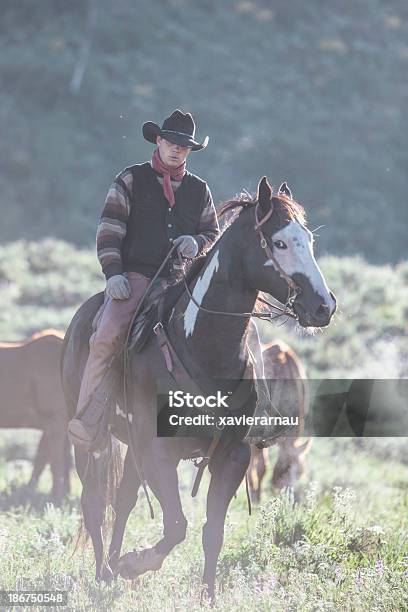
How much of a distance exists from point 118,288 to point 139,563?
181 cm

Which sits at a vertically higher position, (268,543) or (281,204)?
(281,204)

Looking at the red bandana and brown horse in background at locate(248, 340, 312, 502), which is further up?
the red bandana

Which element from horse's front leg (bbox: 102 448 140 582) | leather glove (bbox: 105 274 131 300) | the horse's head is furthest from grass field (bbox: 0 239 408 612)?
leather glove (bbox: 105 274 131 300)

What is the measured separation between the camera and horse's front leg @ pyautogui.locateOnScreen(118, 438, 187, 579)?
6641mm

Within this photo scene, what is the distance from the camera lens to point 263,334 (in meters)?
23.1

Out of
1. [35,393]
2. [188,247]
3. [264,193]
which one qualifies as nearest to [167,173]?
[188,247]

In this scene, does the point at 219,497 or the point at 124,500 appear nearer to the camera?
the point at 219,497

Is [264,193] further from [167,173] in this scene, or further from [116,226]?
[116,226]

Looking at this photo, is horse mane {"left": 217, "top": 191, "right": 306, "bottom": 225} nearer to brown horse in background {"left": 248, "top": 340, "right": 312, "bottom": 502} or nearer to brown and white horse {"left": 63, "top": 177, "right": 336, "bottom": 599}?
brown and white horse {"left": 63, "top": 177, "right": 336, "bottom": 599}

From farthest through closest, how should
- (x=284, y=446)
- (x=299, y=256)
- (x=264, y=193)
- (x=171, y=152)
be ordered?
1. (x=284, y=446)
2. (x=171, y=152)
3. (x=264, y=193)
4. (x=299, y=256)

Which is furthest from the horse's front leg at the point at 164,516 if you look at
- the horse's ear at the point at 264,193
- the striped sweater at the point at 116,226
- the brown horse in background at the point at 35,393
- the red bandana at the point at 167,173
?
the brown horse in background at the point at 35,393

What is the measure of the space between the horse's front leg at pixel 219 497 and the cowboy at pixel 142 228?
1.09m

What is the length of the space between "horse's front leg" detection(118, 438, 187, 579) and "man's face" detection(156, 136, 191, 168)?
1.98 m

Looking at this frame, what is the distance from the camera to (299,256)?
6312mm
